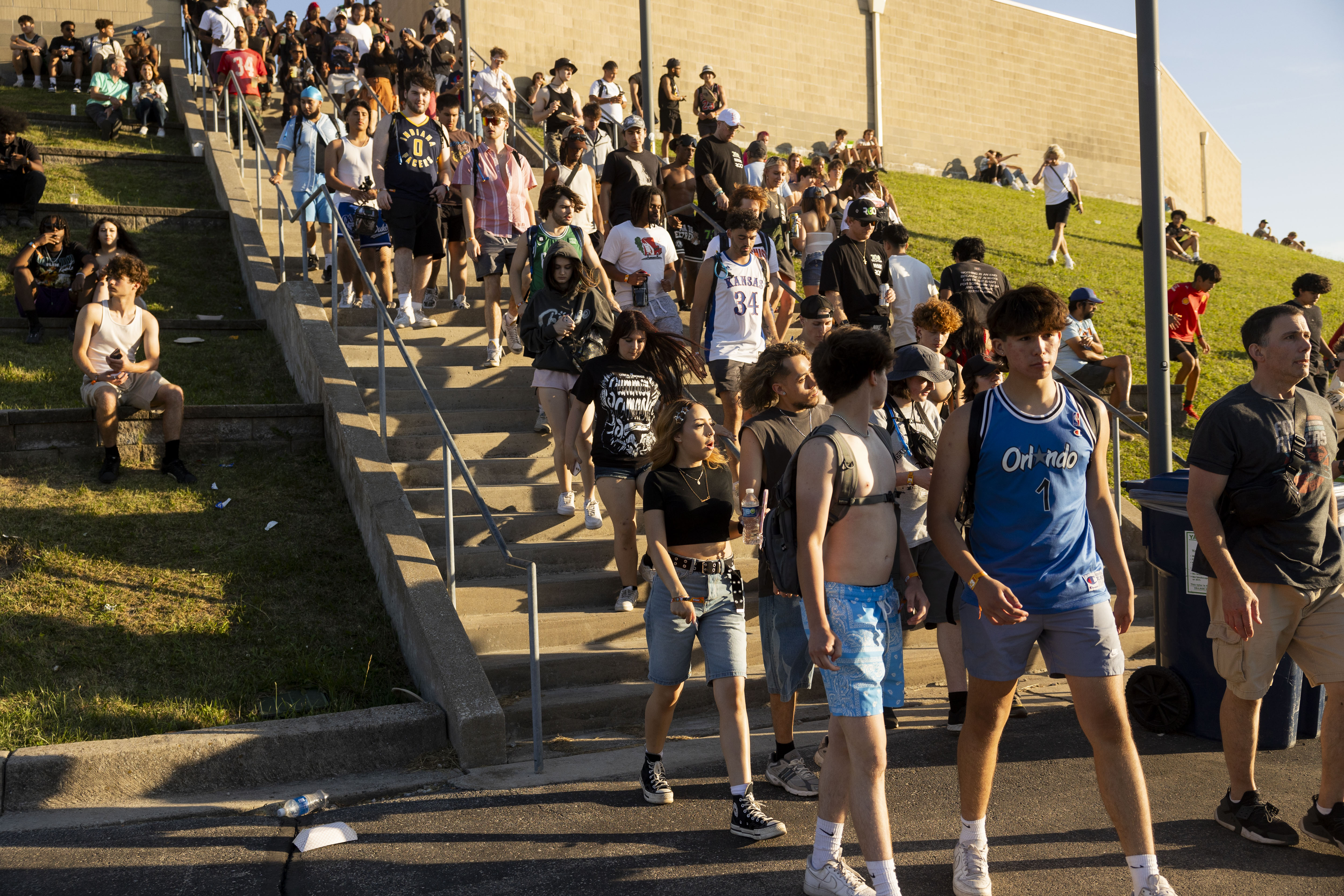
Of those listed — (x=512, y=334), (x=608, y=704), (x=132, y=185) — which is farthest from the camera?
(x=132, y=185)

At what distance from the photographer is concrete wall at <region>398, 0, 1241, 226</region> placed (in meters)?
27.0

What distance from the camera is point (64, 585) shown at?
648 cm

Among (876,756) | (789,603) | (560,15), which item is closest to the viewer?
(876,756)

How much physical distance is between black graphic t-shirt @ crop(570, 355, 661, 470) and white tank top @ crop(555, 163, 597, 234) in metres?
3.43

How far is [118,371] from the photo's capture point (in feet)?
25.3

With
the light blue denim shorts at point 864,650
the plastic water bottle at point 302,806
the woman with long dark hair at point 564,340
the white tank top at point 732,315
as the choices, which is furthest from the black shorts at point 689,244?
the light blue denim shorts at point 864,650

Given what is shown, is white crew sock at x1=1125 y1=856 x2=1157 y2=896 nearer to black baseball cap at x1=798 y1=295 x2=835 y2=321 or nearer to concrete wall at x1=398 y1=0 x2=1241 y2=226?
black baseball cap at x1=798 y1=295 x2=835 y2=321

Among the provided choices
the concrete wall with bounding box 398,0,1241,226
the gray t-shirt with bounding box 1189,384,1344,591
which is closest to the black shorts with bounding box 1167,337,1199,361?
the gray t-shirt with bounding box 1189,384,1344,591

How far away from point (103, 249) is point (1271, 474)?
344 inches

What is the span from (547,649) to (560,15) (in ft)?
75.4

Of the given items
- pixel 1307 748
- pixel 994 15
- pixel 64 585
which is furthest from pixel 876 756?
pixel 994 15

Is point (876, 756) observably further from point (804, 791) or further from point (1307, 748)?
point (1307, 748)

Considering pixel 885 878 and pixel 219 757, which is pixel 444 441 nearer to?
pixel 219 757

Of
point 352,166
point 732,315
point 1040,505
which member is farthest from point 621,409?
point 352,166
